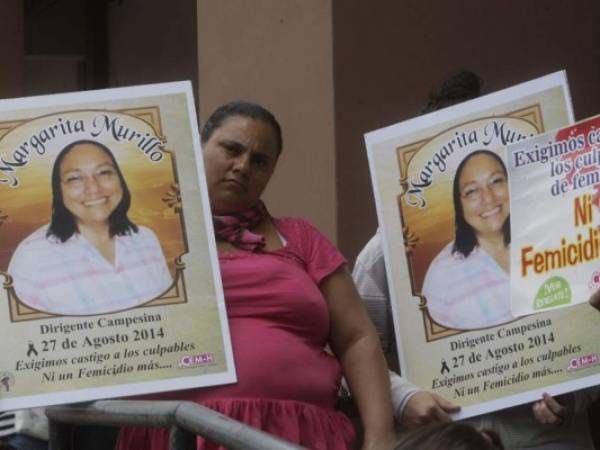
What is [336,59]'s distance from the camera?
5.98m

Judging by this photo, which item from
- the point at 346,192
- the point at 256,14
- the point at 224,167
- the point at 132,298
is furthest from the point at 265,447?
the point at 256,14

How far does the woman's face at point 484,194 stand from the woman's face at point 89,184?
862 millimetres

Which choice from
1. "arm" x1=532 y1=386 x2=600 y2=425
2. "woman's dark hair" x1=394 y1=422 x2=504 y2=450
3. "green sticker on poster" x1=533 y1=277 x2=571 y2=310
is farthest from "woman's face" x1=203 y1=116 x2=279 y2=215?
"woman's dark hair" x1=394 y1=422 x2=504 y2=450

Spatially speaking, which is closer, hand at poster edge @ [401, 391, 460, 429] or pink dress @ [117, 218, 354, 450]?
pink dress @ [117, 218, 354, 450]

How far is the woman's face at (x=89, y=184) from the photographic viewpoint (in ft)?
12.5

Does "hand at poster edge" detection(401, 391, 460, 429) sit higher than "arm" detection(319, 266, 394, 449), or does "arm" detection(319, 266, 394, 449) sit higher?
"arm" detection(319, 266, 394, 449)

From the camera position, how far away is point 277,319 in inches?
149

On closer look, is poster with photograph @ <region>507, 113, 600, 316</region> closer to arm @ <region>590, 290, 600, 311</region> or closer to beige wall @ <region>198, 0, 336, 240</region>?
arm @ <region>590, 290, 600, 311</region>

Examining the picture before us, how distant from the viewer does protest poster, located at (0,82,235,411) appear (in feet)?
12.2

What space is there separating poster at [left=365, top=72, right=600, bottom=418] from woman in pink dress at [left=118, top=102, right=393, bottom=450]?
0.15 m

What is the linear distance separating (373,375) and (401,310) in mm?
210

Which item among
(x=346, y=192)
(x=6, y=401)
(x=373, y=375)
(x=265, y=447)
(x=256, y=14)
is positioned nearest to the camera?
(x=265, y=447)

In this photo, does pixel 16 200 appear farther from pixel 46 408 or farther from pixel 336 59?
pixel 336 59

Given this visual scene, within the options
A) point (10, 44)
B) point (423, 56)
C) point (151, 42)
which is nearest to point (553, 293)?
point (423, 56)
